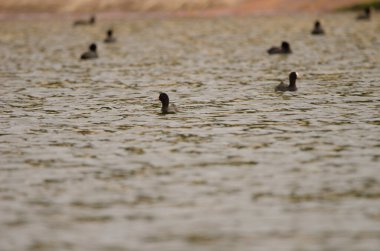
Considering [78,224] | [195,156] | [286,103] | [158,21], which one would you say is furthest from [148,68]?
[158,21]

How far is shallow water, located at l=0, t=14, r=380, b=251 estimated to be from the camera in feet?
51.9

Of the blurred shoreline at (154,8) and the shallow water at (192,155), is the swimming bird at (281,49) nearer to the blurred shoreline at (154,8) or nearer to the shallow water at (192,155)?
the shallow water at (192,155)

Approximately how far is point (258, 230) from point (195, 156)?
608cm

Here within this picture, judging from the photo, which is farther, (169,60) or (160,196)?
(169,60)

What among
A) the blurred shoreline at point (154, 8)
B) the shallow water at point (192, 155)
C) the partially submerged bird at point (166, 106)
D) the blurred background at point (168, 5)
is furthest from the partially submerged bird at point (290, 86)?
the blurred background at point (168, 5)

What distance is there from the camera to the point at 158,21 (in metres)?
73.6

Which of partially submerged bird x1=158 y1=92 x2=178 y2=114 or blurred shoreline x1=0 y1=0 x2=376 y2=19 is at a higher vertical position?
blurred shoreline x1=0 y1=0 x2=376 y2=19

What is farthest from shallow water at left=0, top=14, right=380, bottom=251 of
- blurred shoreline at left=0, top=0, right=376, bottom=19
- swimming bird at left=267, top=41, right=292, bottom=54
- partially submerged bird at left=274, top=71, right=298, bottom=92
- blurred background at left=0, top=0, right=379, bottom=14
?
blurred background at left=0, top=0, right=379, bottom=14

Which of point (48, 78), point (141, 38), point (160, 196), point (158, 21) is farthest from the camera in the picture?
point (158, 21)

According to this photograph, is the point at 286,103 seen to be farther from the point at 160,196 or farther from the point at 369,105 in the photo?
the point at 160,196

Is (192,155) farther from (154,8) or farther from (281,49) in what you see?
(154,8)

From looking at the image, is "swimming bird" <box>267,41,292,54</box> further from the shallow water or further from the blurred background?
the blurred background

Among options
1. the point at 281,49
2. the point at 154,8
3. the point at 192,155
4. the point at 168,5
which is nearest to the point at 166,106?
the point at 192,155

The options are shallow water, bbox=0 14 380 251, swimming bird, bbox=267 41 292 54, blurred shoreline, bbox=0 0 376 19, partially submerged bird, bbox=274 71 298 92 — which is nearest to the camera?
shallow water, bbox=0 14 380 251
